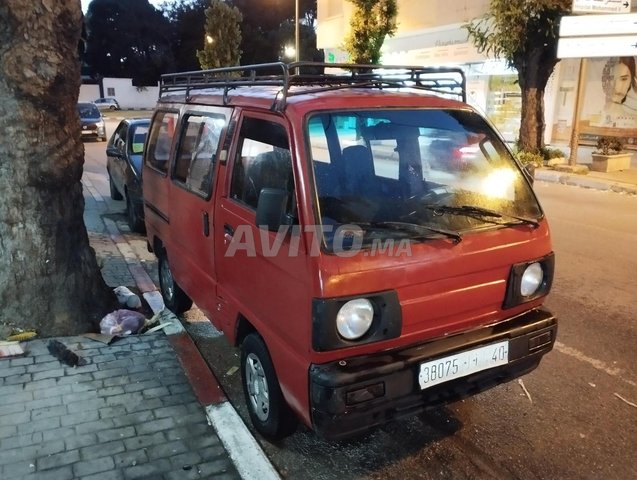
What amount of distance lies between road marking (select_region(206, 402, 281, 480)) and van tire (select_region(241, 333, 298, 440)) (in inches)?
4.1

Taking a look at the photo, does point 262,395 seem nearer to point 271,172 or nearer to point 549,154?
point 271,172

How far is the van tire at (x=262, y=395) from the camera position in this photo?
9.88 feet

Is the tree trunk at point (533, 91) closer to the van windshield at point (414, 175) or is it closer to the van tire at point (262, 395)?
the van windshield at point (414, 175)

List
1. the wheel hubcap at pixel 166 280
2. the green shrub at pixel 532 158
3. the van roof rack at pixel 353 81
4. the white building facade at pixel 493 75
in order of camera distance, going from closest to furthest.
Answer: the van roof rack at pixel 353 81, the wheel hubcap at pixel 166 280, the green shrub at pixel 532 158, the white building facade at pixel 493 75

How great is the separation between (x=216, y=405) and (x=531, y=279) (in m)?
2.05

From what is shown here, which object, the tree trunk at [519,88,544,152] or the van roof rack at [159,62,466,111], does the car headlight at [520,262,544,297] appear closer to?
the van roof rack at [159,62,466,111]

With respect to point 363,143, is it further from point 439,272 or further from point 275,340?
point 275,340

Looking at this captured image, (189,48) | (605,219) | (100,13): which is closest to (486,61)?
(605,219)

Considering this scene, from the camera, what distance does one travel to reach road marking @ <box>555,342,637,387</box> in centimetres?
391

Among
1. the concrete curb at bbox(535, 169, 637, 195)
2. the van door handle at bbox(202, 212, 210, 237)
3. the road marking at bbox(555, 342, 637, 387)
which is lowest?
the concrete curb at bbox(535, 169, 637, 195)

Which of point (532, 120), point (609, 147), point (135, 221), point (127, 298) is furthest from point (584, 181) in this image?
point (127, 298)

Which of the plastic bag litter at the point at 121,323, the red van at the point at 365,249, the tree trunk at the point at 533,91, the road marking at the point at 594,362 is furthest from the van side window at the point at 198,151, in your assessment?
the tree trunk at the point at 533,91

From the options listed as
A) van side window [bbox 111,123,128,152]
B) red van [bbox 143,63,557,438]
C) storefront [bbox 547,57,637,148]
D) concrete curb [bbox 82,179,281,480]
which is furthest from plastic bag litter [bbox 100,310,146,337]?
storefront [bbox 547,57,637,148]

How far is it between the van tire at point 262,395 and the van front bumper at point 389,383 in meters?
0.48
